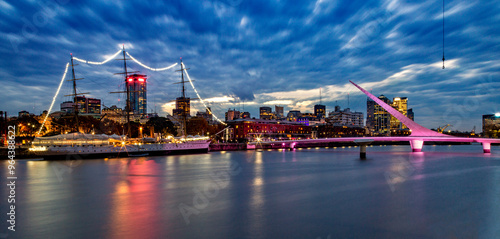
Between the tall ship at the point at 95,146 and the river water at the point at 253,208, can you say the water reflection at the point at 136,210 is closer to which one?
the river water at the point at 253,208

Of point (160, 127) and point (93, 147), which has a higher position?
point (160, 127)

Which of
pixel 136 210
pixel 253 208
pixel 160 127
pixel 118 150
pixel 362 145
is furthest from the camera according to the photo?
pixel 160 127

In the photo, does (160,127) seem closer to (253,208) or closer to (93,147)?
(93,147)

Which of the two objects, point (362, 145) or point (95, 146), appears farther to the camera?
point (362, 145)

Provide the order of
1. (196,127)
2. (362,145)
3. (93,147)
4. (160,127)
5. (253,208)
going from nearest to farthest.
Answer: (253,208), (93,147), (362,145), (160,127), (196,127)

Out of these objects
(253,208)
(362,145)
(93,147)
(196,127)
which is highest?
(196,127)

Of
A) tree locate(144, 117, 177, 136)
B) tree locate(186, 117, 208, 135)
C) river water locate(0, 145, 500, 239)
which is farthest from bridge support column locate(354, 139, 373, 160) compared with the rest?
tree locate(144, 117, 177, 136)

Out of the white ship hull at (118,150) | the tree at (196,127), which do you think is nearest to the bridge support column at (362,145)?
the white ship hull at (118,150)

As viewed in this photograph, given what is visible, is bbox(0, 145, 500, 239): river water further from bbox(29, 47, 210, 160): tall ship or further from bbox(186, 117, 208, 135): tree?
bbox(186, 117, 208, 135): tree

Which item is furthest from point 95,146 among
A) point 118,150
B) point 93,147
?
point 118,150

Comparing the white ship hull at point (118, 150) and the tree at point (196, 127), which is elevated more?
the tree at point (196, 127)

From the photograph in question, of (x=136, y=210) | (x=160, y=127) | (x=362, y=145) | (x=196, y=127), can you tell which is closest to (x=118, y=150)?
(x=160, y=127)

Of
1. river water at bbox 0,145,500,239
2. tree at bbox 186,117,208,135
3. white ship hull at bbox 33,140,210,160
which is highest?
tree at bbox 186,117,208,135

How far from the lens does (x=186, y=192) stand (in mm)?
19656
